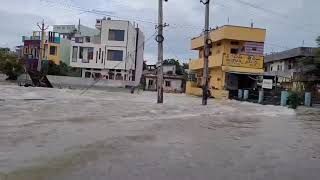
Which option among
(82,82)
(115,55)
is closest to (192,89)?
(82,82)

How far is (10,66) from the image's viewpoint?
68.6 meters

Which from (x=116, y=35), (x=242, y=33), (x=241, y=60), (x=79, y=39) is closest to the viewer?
(x=241, y=60)

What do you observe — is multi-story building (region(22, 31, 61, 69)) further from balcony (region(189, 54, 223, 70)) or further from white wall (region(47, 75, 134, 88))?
balcony (region(189, 54, 223, 70))

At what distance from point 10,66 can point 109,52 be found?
12885mm

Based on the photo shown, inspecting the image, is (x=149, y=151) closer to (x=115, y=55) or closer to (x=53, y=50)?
(x=115, y=55)

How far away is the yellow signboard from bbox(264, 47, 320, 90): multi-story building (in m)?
2.36

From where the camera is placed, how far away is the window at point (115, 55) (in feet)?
231

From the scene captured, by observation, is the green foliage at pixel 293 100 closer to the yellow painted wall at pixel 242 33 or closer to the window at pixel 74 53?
the yellow painted wall at pixel 242 33

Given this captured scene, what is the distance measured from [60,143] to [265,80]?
105 feet

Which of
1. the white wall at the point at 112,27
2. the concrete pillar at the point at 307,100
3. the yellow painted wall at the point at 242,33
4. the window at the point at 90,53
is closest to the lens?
the concrete pillar at the point at 307,100

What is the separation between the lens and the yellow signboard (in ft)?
156

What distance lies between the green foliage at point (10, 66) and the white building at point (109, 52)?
289 inches

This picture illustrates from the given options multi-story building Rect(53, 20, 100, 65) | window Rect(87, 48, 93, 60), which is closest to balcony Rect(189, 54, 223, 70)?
window Rect(87, 48, 93, 60)

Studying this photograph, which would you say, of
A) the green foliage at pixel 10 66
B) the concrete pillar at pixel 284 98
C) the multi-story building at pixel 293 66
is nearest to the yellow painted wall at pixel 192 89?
the multi-story building at pixel 293 66
